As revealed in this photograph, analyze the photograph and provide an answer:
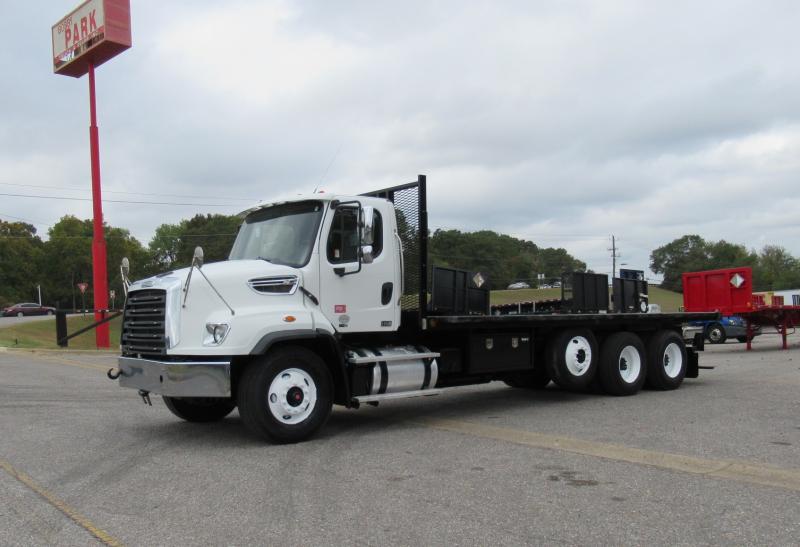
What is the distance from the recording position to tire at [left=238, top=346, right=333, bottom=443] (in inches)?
264

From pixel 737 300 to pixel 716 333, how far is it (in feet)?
14.8

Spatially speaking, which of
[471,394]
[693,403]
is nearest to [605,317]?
[693,403]

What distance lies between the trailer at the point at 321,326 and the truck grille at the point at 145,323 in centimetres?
2

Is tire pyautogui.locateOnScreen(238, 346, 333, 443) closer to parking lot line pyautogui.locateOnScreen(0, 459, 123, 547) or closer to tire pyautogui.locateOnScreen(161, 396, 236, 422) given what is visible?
tire pyautogui.locateOnScreen(161, 396, 236, 422)

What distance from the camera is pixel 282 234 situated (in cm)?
779

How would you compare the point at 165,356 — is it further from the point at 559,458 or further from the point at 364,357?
the point at 559,458

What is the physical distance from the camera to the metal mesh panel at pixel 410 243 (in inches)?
330

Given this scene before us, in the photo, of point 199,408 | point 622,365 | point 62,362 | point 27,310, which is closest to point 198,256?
point 199,408

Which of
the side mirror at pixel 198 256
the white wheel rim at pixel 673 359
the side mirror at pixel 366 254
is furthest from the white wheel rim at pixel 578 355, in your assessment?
the side mirror at pixel 198 256

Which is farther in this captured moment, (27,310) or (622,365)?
(27,310)

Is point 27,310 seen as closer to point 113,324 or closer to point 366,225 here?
point 113,324

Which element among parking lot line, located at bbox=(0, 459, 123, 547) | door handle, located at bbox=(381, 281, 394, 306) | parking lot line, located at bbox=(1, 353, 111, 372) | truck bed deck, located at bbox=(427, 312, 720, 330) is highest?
door handle, located at bbox=(381, 281, 394, 306)

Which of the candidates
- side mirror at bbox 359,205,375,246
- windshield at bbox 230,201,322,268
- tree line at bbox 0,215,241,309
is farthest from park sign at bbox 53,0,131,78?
tree line at bbox 0,215,241,309

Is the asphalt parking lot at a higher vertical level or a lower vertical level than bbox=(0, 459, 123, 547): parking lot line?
lower
